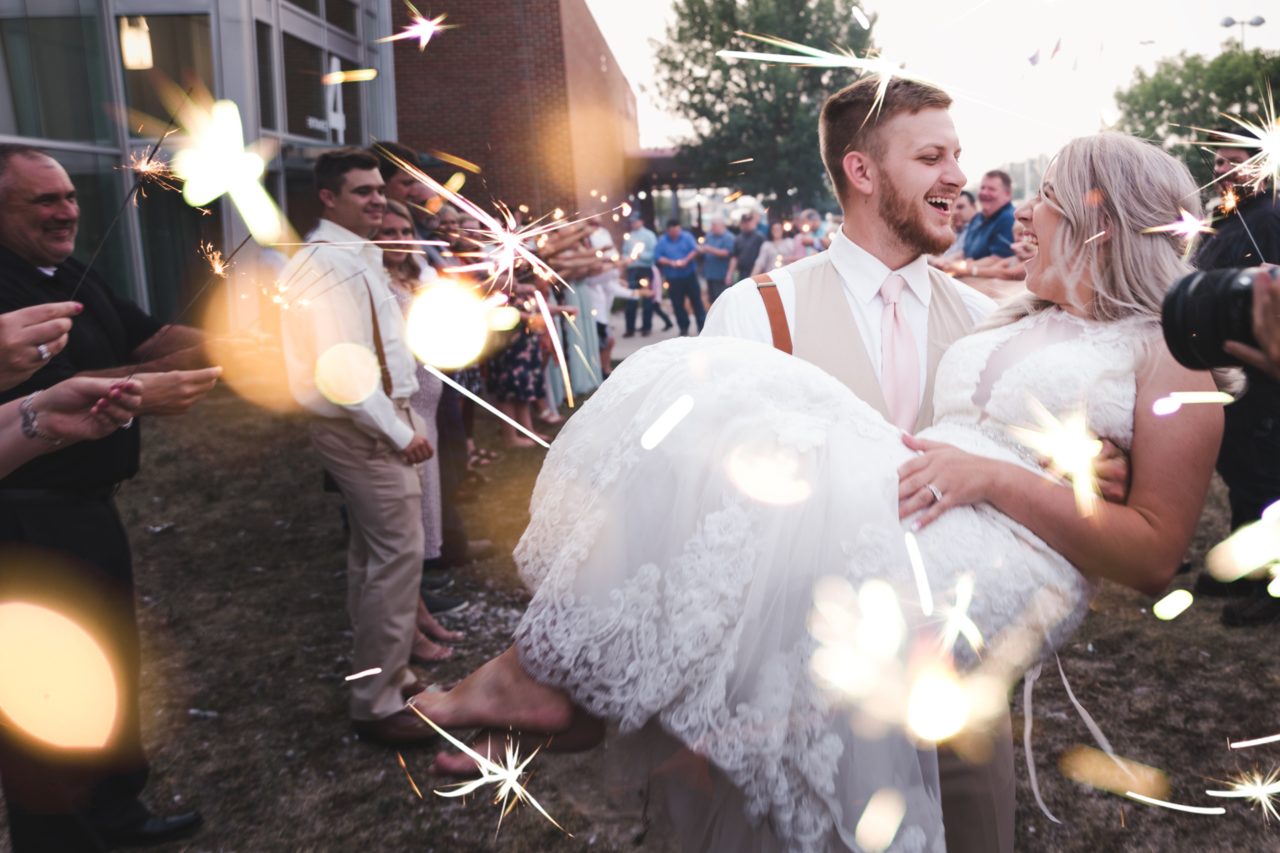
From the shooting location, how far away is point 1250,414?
4848mm

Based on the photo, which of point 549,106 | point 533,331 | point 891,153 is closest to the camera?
point 891,153

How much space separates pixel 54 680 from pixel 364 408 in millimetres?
1440

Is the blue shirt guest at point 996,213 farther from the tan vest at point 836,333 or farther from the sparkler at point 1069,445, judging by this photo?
the sparkler at point 1069,445

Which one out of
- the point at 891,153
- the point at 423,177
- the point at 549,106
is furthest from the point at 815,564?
the point at 549,106

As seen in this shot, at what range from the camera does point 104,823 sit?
325 cm

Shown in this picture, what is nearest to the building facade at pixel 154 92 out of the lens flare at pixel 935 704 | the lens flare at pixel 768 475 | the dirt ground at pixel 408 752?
the dirt ground at pixel 408 752

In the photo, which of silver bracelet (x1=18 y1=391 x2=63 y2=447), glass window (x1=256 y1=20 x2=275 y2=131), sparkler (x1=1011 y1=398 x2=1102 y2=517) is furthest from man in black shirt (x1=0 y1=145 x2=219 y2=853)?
glass window (x1=256 y1=20 x2=275 y2=131)

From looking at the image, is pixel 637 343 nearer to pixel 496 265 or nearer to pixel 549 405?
pixel 549 405

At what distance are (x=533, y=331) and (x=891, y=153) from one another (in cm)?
643

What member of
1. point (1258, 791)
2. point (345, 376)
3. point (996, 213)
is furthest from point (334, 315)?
point (996, 213)

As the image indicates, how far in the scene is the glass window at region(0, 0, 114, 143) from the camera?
28.3 ft

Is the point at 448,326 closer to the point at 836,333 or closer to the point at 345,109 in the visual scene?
the point at 836,333

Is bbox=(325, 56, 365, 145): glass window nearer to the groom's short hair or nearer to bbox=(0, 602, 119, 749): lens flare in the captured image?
bbox=(0, 602, 119, 749): lens flare

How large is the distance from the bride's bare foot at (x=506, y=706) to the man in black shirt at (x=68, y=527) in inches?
62.0
